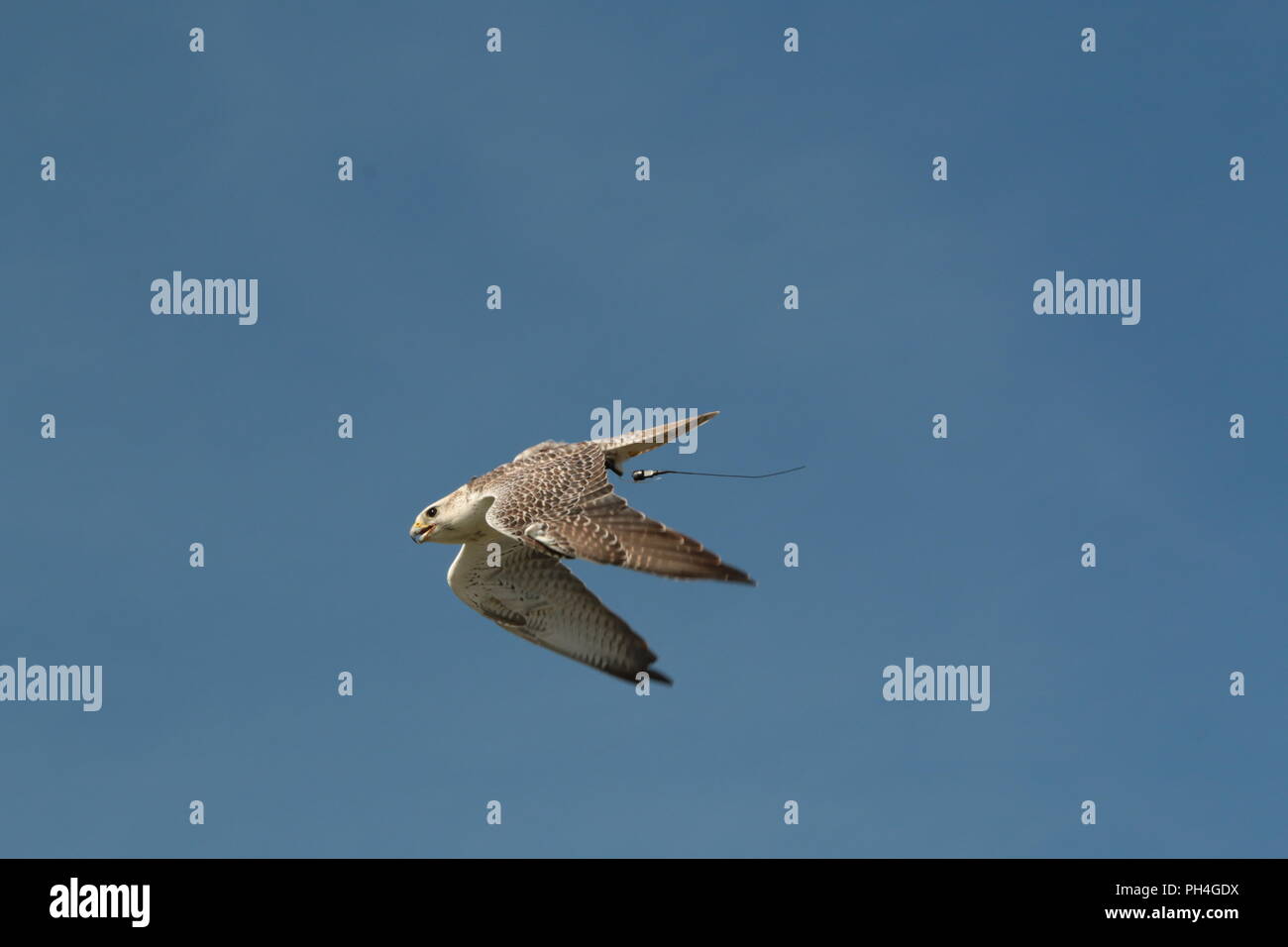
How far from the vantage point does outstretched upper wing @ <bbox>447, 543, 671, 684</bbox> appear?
85.6ft

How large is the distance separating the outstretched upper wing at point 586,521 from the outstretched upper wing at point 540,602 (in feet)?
6.05

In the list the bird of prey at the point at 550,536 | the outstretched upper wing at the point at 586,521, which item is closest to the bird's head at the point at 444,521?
the bird of prey at the point at 550,536

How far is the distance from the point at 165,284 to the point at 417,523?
35.1 ft

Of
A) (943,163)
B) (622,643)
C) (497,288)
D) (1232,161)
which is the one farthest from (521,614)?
(1232,161)

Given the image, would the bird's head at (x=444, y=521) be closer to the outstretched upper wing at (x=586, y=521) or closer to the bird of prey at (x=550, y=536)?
the bird of prey at (x=550, y=536)

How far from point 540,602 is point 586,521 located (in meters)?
4.60

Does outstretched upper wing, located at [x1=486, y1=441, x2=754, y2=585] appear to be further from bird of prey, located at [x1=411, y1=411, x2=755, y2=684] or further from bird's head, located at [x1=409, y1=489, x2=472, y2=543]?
bird's head, located at [x1=409, y1=489, x2=472, y2=543]

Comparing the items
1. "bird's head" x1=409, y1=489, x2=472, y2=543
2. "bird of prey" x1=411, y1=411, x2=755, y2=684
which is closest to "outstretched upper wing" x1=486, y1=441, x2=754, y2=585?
"bird of prey" x1=411, y1=411, x2=755, y2=684

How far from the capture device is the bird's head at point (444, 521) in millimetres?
26000

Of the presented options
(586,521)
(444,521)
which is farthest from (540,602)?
(586,521)

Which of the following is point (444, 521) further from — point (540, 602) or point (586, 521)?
point (586, 521)

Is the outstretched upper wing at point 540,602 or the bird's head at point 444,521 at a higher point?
the bird's head at point 444,521

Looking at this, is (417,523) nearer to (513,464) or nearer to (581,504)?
(513,464)

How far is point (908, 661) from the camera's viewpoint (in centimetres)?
3409
